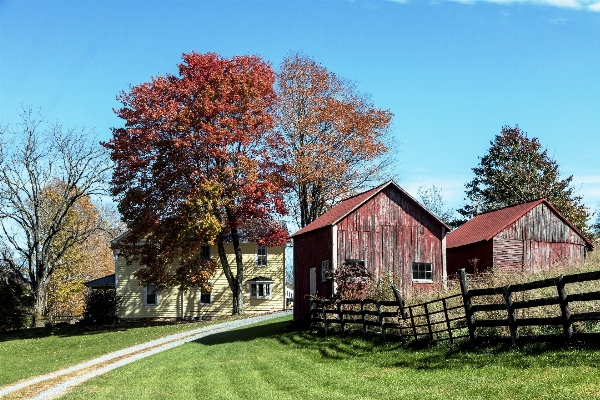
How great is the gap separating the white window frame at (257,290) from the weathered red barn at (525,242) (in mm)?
16645

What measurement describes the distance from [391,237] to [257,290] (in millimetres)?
21559

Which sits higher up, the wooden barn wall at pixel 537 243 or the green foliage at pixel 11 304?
the wooden barn wall at pixel 537 243

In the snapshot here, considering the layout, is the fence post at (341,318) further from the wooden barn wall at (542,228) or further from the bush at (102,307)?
the bush at (102,307)

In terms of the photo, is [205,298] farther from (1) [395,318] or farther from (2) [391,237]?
(1) [395,318]

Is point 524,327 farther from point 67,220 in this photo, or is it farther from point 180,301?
point 67,220

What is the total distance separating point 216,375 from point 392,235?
14.9 meters

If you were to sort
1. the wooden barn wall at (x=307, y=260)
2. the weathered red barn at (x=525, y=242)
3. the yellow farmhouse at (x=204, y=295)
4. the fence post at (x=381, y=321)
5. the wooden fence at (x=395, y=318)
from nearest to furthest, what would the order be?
the wooden fence at (x=395, y=318) → the fence post at (x=381, y=321) → the wooden barn wall at (x=307, y=260) → the weathered red barn at (x=525, y=242) → the yellow farmhouse at (x=204, y=295)

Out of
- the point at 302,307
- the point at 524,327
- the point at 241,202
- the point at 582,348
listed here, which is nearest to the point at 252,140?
the point at 241,202

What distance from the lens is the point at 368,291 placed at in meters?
28.4

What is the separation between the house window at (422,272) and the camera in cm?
3180

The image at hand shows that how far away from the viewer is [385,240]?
31375 millimetres

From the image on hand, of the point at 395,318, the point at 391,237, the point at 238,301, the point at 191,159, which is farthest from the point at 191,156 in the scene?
the point at 395,318

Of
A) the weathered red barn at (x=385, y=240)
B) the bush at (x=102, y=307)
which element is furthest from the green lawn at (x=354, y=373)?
the bush at (x=102, y=307)

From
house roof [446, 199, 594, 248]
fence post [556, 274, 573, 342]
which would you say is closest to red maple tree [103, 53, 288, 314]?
house roof [446, 199, 594, 248]
